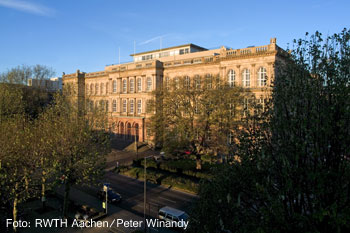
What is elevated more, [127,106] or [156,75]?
[156,75]

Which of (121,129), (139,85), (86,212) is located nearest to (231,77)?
(139,85)

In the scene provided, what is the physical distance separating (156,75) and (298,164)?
49418mm

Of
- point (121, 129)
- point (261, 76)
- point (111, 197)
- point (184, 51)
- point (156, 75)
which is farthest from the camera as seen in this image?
point (121, 129)

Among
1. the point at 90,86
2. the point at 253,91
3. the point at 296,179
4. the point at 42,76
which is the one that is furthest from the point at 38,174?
the point at 90,86

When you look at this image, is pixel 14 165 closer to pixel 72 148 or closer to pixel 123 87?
pixel 72 148

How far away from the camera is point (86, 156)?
2331cm

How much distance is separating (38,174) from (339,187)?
72.5 ft

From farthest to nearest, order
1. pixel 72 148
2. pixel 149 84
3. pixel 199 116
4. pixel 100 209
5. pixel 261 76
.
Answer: pixel 149 84 < pixel 261 76 < pixel 199 116 < pixel 100 209 < pixel 72 148

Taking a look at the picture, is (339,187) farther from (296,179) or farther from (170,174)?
(170,174)

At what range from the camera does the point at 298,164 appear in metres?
10.9

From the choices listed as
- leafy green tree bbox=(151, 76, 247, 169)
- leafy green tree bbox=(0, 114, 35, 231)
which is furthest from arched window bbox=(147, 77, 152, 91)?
leafy green tree bbox=(0, 114, 35, 231)

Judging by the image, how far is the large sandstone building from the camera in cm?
4306

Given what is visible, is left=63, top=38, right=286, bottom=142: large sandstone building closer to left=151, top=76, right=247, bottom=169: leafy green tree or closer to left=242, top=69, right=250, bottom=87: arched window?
left=242, top=69, right=250, bottom=87: arched window

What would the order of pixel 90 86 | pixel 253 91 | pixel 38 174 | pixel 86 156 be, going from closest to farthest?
pixel 38 174 < pixel 86 156 < pixel 253 91 < pixel 90 86
